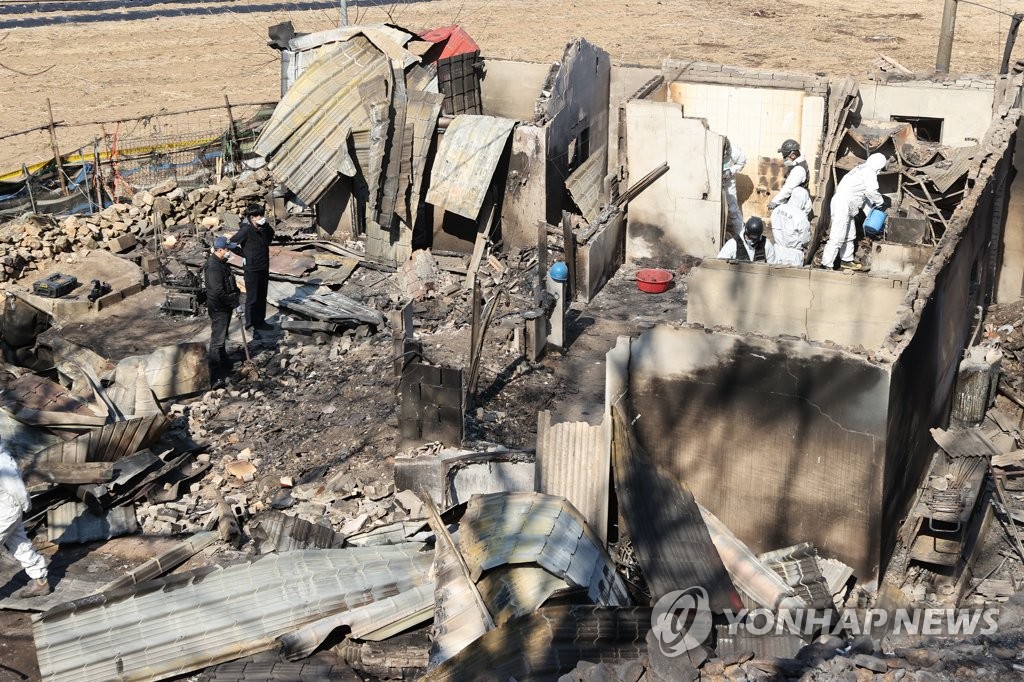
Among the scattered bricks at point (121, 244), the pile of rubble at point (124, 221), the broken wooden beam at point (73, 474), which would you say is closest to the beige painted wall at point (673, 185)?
the pile of rubble at point (124, 221)

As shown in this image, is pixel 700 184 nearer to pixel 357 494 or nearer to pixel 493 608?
pixel 357 494

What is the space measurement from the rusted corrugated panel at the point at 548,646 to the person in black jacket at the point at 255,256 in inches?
276

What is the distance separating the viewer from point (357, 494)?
9742 millimetres

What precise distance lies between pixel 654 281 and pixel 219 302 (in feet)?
17.9

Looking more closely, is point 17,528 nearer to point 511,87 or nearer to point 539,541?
point 539,541

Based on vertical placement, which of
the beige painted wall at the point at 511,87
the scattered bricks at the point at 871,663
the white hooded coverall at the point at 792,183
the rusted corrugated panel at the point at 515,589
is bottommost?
the rusted corrugated panel at the point at 515,589

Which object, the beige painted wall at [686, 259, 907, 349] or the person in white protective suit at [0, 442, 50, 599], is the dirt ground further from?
the beige painted wall at [686, 259, 907, 349]

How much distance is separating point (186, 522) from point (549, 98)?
8.05 m

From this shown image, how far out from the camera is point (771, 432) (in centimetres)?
834

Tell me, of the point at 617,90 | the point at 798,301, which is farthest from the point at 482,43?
the point at 798,301

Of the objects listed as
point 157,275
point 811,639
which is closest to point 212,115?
point 157,275

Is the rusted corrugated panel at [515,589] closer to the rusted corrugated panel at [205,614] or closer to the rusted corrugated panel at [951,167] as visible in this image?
the rusted corrugated panel at [205,614]

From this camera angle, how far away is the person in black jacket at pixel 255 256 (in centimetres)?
1252

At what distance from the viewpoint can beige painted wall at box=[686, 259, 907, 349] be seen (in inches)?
371
